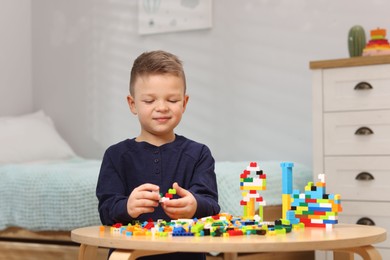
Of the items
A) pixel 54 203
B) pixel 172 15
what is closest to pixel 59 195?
pixel 54 203

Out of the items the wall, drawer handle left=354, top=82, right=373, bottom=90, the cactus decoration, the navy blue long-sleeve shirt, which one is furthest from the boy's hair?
the wall

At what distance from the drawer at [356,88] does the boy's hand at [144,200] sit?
1.47 m

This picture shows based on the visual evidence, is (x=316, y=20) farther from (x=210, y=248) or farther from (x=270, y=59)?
(x=210, y=248)

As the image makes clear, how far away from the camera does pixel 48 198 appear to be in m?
2.61

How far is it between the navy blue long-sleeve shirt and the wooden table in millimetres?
160

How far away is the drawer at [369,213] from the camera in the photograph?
2.63 metres

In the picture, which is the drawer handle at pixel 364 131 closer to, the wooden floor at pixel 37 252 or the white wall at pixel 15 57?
the wooden floor at pixel 37 252

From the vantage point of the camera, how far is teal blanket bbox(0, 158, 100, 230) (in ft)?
8.30

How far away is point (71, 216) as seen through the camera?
2545 millimetres

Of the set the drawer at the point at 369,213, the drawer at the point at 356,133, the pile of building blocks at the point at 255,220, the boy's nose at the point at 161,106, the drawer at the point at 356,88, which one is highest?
the drawer at the point at 356,88

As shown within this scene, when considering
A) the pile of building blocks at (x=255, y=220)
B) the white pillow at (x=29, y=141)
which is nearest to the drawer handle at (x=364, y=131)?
the pile of building blocks at (x=255, y=220)

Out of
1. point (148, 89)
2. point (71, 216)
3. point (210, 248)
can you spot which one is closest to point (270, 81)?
point (71, 216)

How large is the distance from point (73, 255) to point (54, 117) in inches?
67.8

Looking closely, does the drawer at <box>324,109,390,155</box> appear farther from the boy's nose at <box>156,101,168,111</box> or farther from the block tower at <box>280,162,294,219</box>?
the boy's nose at <box>156,101,168,111</box>
